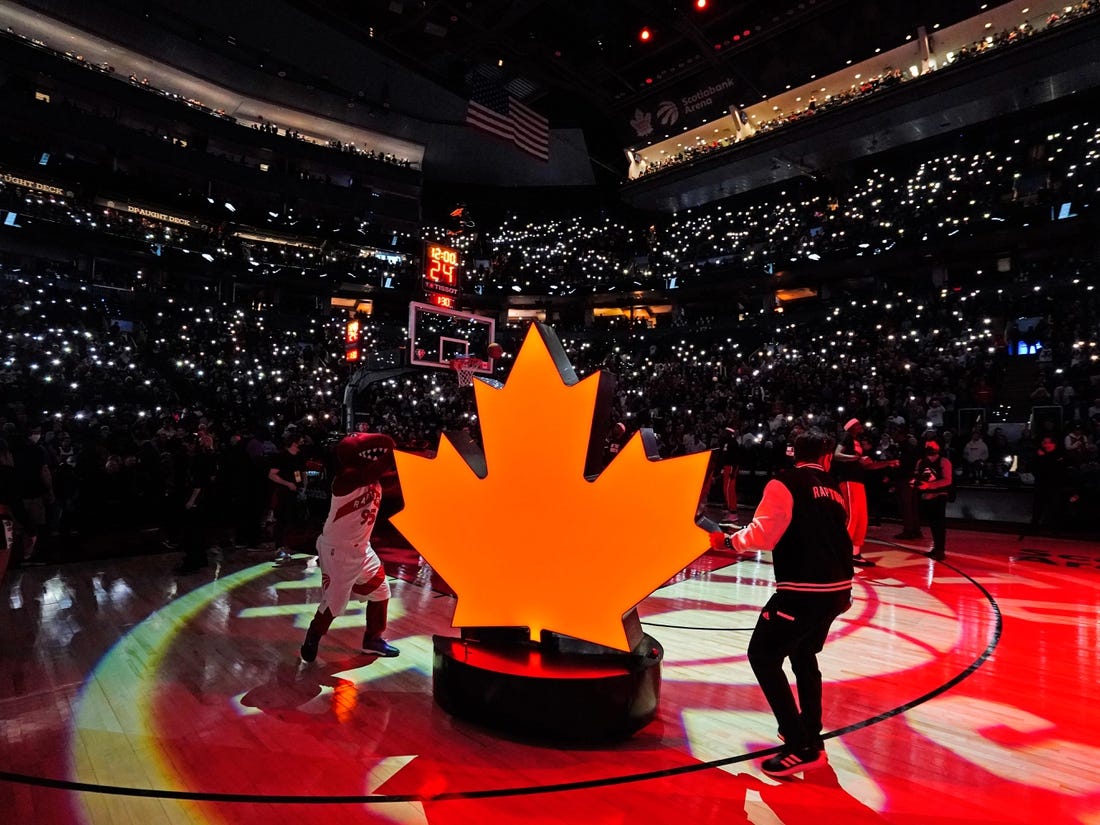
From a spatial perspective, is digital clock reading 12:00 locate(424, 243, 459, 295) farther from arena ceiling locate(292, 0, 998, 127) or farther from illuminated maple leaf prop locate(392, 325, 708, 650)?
arena ceiling locate(292, 0, 998, 127)

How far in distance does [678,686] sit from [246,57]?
29549 millimetres

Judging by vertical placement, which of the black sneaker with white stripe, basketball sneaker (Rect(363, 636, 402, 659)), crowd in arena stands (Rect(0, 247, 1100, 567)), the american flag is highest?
the american flag

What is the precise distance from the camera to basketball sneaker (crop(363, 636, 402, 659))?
13.9 feet

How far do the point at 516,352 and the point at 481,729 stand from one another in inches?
87.7

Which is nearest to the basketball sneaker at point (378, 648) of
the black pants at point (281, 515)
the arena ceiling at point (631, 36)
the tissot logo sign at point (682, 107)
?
the black pants at point (281, 515)

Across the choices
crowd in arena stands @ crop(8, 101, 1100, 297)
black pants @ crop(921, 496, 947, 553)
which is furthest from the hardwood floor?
crowd in arena stands @ crop(8, 101, 1100, 297)

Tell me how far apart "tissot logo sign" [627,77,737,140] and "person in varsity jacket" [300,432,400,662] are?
2598cm

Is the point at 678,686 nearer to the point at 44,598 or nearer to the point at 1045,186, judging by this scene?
the point at 44,598

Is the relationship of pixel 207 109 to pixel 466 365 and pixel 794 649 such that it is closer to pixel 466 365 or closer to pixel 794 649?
pixel 466 365

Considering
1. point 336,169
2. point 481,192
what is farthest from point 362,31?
point 481,192

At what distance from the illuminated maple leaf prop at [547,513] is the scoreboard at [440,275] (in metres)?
8.48

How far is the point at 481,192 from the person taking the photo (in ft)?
114

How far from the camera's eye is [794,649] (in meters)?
2.77

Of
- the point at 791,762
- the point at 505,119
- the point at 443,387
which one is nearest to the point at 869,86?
the point at 505,119
